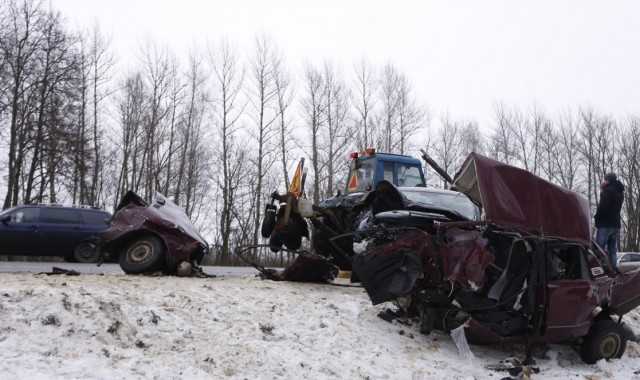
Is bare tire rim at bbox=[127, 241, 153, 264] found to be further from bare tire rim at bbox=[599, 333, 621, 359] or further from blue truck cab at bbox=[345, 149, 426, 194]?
bare tire rim at bbox=[599, 333, 621, 359]

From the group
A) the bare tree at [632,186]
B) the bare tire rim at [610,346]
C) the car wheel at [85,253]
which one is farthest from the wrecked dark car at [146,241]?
the bare tree at [632,186]

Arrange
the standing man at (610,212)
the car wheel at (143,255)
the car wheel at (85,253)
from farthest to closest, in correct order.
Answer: the car wheel at (85,253), the standing man at (610,212), the car wheel at (143,255)

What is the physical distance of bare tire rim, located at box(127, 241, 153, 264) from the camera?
846cm

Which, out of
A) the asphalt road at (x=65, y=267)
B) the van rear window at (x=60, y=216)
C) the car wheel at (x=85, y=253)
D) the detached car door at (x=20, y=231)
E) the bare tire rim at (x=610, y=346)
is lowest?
the bare tire rim at (x=610, y=346)

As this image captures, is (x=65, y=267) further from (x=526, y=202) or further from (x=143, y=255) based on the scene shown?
(x=526, y=202)

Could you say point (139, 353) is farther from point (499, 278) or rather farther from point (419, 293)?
point (499, 278)

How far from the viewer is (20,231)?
14836 mm

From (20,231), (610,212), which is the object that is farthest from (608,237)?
(20,231)

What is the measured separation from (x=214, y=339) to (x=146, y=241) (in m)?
3.78

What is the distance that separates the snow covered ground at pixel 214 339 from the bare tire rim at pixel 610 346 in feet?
0.39

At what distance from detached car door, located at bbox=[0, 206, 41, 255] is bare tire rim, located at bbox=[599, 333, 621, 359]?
14.4 metres

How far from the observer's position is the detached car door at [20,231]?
577 inches

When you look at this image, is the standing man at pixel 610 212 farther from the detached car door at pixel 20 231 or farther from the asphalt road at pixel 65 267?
the detached car door at pixel 20 231

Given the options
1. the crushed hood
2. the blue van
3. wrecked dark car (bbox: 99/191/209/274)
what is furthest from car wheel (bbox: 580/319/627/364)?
the blue van
